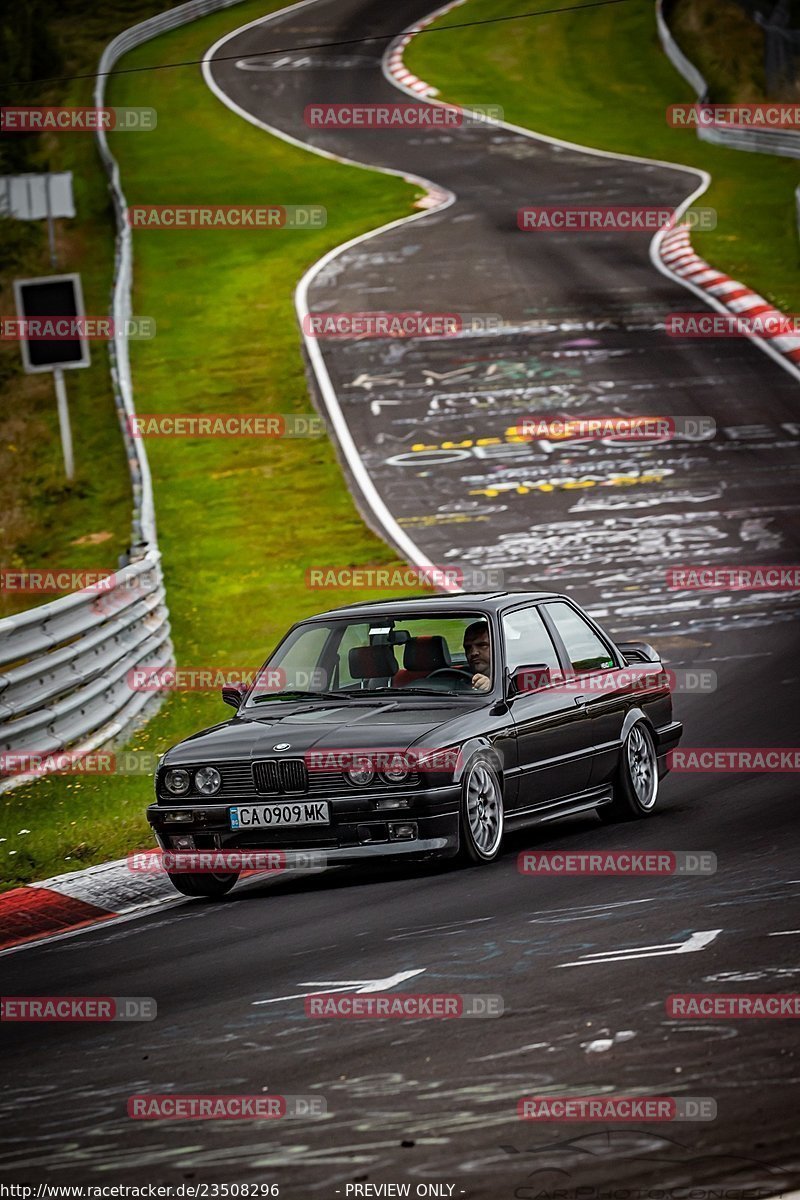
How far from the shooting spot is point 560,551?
20.2m

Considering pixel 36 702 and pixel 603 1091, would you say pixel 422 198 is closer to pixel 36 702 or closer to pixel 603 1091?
pixel 36 702

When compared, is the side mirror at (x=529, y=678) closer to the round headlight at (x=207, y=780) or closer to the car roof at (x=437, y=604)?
the car roof at (x=437, y=604)

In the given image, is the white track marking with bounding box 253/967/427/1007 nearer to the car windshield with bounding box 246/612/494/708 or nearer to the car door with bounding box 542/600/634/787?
the car windshield with bounding box 246/612/494/708

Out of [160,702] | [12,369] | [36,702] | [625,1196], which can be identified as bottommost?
[12,369]

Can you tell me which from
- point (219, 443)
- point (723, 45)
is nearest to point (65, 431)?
point (219, 443)

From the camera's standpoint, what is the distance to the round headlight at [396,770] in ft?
29.9

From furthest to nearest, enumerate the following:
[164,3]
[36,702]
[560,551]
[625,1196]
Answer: [164,3], [560,551], [36,702], [625,1196]

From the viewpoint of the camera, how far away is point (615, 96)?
50969 mm

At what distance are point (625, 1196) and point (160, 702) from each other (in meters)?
10.8

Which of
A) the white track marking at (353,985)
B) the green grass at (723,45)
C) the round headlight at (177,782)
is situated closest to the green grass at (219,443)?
the round headlight at (177,782)

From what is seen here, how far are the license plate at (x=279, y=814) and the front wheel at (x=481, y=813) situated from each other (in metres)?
0.70

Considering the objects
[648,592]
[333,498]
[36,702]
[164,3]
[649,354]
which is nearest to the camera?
[36,702]

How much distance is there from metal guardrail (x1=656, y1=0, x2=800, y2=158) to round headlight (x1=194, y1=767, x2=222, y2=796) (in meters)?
34.3

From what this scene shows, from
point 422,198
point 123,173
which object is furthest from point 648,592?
point 123,173
